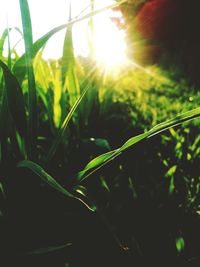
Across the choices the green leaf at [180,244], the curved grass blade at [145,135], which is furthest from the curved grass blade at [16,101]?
the green leaf at [180,244]

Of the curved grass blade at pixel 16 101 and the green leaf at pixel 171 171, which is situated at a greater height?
the curved grass blade at pixel 16 101

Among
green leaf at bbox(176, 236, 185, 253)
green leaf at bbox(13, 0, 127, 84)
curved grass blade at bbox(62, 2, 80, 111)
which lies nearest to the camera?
green leaf at bbox(13, 0, 127, 84)

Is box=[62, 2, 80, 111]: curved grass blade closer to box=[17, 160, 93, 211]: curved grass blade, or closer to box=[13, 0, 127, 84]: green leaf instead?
box=[13, 0, 127, 84]: green leaf

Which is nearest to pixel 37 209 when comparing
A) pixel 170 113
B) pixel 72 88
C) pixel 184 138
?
pixel 72 88

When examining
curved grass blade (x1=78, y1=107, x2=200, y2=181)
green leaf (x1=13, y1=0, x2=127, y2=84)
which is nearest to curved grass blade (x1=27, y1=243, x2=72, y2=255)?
curved grass blade (x1=78, y1=107, x2=200, y2=181)

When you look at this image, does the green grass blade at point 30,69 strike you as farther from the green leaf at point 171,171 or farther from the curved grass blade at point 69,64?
the green leaf at point 171,171
